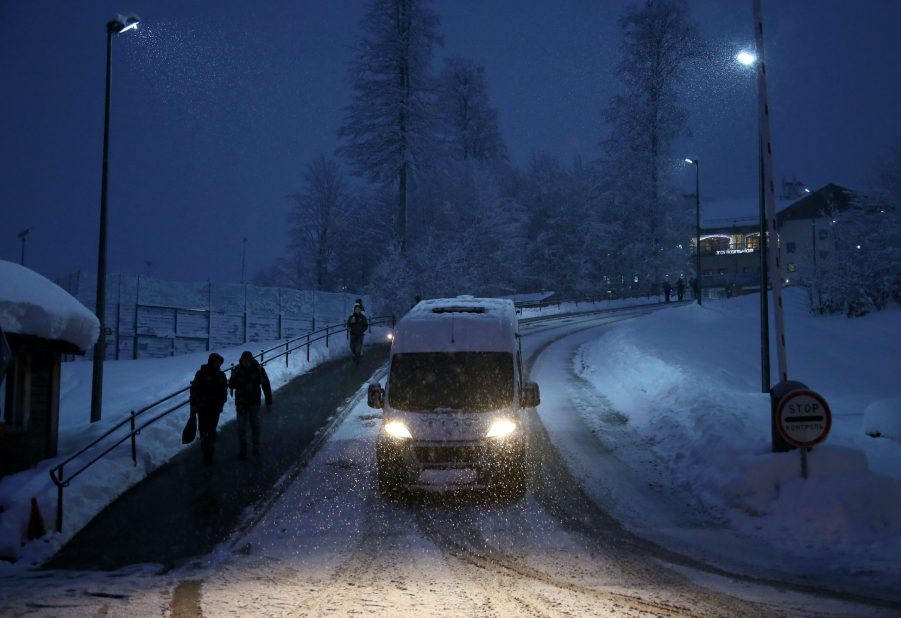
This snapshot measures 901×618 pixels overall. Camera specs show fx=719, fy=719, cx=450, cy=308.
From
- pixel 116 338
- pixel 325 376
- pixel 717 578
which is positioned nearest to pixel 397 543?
pixel 717 578

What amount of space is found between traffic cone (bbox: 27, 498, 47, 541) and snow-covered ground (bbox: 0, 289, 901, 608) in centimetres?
10

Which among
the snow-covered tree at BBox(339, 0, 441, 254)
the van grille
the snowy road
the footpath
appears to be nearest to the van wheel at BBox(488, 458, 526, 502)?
the snowy road

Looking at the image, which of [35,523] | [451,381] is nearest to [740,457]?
[451,381]

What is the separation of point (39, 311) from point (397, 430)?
17.5 feet

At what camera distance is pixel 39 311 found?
998cm

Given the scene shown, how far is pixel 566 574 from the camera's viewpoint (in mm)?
6586

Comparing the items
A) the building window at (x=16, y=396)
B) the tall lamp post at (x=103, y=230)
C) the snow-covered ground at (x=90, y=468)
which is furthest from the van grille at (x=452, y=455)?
the tall lamp post at (x=103, y=230)

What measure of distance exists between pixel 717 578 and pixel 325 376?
49.5 feet

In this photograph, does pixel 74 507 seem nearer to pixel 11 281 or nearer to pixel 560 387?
pixel 11 281

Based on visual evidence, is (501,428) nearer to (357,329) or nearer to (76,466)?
(76,466)

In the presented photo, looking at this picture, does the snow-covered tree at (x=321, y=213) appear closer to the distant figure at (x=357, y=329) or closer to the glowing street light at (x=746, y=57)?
the distant figure at (x=357, y=329)

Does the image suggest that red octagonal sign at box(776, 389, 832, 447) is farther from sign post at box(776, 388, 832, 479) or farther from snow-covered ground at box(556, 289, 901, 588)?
snow-covered ground at box(556, 289, 901, 588)

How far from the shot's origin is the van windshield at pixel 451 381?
30.9 feet

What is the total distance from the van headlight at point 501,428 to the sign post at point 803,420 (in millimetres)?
3250
